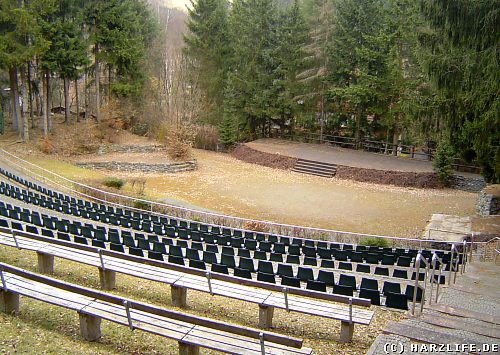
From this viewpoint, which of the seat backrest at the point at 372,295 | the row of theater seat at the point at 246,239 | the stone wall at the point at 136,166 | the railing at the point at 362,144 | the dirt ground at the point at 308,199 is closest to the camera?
the seat backrest at the point at 372,295

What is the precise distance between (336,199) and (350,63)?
54.5ft

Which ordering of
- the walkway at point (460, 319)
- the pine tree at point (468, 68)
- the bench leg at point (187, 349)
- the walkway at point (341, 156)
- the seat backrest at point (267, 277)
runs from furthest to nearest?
the walkway at point (341, 156)
the pine tree at point (468, 68)
the seat backrest at point (267, 277)
the walkway at point (460, 319)
the bench leg at point (187, 349)

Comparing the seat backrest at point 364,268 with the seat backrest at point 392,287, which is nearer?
the seat backrest at point 392,287

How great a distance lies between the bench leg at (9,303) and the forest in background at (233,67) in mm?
25092

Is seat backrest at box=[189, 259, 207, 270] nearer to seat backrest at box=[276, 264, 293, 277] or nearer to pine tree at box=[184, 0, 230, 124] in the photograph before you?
seat backrest at box=[276, 264, 293, 277]

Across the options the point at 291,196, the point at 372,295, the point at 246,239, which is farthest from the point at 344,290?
the point at 291,196

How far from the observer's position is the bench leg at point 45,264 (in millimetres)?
9898

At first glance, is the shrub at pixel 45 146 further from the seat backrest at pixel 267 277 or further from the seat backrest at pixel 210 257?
the seat backrest at pixel 267 277

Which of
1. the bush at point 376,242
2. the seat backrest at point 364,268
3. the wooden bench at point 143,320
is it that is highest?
the wooden bench at point 143,320

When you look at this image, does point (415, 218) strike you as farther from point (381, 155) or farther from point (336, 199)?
point (381, 155)

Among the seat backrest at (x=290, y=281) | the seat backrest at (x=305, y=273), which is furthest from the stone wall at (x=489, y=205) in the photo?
the seat backrest at (x=290, y=281)

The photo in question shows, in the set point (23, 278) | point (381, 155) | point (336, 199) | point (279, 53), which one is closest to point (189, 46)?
point (279, 53)

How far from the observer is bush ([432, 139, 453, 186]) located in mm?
28328

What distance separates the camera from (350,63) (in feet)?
124
